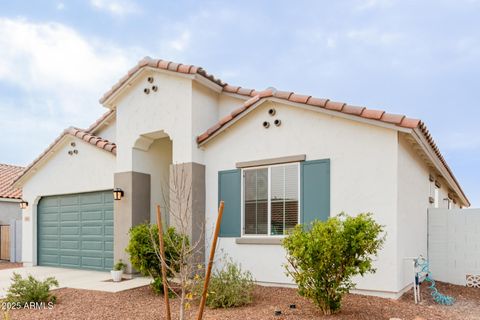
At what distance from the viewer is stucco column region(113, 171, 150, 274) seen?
36.8 ft

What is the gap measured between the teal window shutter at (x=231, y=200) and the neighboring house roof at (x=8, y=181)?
13.9m

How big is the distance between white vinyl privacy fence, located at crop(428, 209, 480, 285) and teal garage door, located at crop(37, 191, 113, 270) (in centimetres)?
986

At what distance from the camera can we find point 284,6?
10.3m

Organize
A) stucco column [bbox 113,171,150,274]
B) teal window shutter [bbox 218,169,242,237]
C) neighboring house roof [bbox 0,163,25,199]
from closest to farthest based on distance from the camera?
teal window shutter [bbox 218,169,242,237], stucco column [bbox 113,171,150,274], neighboring house roof [bbox 0,163,25,199]

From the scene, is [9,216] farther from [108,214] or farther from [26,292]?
[26,292]

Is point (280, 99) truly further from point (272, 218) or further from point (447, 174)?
point (447, 174)

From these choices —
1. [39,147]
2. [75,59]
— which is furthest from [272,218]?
[39,147]

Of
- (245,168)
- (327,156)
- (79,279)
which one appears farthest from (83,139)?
(327,156)

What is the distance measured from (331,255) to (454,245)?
6030 millimetres

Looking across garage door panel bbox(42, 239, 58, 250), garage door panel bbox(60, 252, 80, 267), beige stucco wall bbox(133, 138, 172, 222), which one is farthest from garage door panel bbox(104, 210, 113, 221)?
garage door panel bbox(42, 239, 58, 250)

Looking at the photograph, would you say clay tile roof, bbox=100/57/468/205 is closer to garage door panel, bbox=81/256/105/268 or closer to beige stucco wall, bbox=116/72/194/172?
beige stucco wall, bbox=116/72/194/172

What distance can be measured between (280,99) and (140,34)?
14.5 ft

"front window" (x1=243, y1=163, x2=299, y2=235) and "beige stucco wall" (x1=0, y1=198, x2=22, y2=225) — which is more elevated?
"front window" (x1=243, y1=163, x2=299, y2=235)

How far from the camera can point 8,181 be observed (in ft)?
67.2
